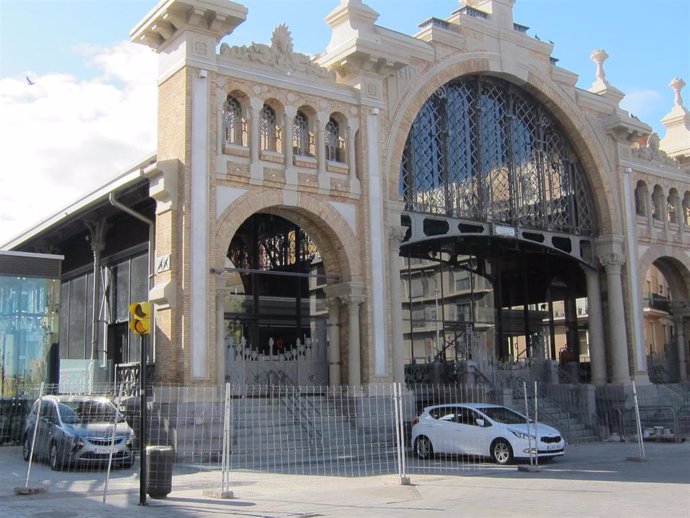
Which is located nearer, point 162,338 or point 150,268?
point 162,338

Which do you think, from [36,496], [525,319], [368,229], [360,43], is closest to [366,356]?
[368,229]

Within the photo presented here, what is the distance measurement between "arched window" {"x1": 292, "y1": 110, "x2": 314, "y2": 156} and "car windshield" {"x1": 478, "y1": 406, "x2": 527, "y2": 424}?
7.99m

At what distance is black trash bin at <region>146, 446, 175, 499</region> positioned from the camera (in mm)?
12781

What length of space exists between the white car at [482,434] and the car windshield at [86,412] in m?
7.11

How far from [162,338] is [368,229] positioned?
6.33 metres

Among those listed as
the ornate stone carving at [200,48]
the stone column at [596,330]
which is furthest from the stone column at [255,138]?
the stone column at [596,330]

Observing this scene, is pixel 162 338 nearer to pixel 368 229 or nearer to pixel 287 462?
pixel 287 462

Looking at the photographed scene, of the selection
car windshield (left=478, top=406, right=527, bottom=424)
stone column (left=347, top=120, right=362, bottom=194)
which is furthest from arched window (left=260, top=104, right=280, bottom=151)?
car windshield (left=478, top=406, right=527, bottom=424)

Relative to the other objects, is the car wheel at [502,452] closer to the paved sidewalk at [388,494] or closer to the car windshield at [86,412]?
the paved sidewalk at [388,494]

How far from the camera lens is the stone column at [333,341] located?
22.1 m

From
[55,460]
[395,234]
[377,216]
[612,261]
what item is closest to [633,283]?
[612,261]

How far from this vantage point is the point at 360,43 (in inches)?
872

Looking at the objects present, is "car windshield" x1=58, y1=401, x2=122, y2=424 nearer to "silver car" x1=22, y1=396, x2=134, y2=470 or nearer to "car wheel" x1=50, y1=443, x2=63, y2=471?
"silver car" x1=22, y1=396, x2=134, y2=470

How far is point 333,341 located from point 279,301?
317cm
